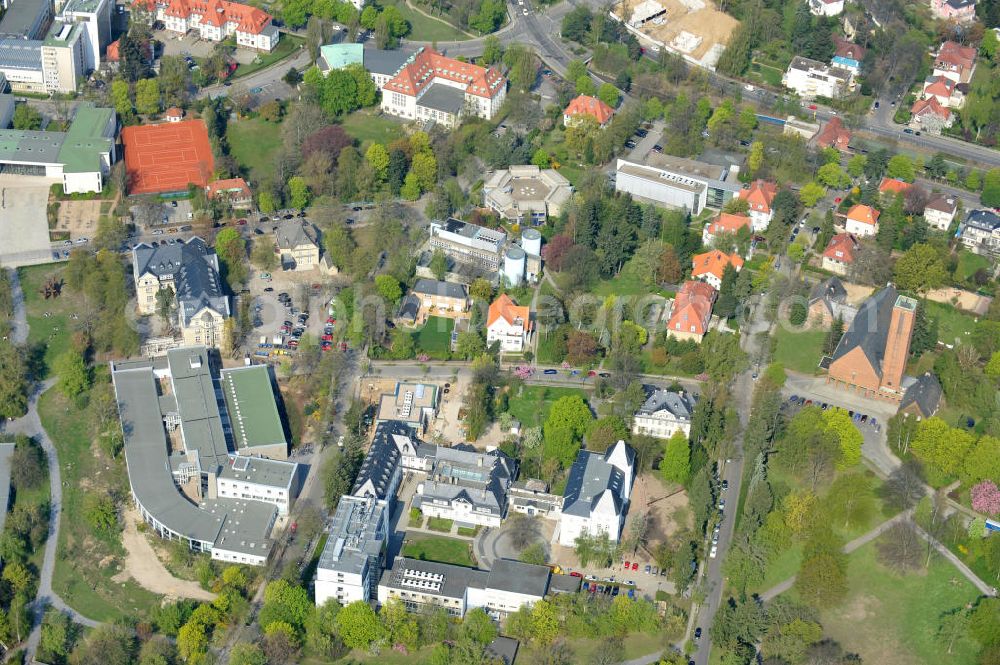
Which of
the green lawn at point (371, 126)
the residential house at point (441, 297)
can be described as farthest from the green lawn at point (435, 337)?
the green lawn at point (371, 126)

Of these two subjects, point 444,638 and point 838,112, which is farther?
point 838,112

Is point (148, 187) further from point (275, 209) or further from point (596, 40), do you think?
point (596, 40)

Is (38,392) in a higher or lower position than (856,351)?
lower

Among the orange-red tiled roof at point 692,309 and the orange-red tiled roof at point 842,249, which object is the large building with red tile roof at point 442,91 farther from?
the orange-red tiled roof at point 842,249

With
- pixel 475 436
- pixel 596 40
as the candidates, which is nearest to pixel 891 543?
pixel 475 436

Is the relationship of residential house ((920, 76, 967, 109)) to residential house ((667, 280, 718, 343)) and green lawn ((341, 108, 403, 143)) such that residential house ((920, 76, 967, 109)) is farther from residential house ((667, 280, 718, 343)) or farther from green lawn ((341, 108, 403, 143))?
green lawn ((341, 108, 403, 143))

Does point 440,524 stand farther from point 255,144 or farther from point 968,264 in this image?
point 968,264

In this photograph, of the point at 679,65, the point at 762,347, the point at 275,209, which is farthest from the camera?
the point at 679,65
